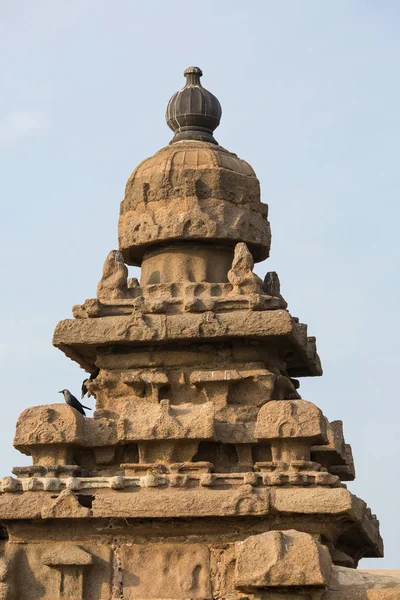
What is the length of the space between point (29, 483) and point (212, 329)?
273 cm

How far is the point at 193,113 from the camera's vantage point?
55.7 feet

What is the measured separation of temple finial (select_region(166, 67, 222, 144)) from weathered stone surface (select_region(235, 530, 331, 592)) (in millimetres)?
6113

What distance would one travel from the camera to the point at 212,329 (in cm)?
1484

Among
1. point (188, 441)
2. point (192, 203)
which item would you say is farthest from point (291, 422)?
point (192, 203)

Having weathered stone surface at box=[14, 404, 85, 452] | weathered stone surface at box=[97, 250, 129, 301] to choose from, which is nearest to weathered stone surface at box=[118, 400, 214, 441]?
weathered stone surface at box=[14, 404, 85, 452]

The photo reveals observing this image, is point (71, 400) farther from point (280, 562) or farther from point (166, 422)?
point (280, 562)

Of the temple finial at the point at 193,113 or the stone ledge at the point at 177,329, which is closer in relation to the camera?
the stone ledge at the point at 177,329

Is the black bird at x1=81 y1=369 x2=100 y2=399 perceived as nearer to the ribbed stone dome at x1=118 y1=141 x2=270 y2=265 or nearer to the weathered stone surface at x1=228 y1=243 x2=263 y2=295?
the ribbed stone dome at x1=118 y1=141 x2=270 y2=265

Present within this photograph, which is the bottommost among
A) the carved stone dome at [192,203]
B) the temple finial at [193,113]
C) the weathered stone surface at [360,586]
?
the weathered stone surface at [360,586]

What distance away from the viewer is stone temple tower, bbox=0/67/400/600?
44.4 ft

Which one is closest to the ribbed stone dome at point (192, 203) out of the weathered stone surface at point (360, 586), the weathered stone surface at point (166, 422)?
the weathered stone surface at point (166, 422)

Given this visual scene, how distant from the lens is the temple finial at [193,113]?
16969mm

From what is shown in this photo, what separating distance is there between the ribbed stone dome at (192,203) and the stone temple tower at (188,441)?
24 millimetres

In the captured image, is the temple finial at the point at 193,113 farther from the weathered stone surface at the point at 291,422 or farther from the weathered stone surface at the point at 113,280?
the weathered stone surface at the point at 291,422
